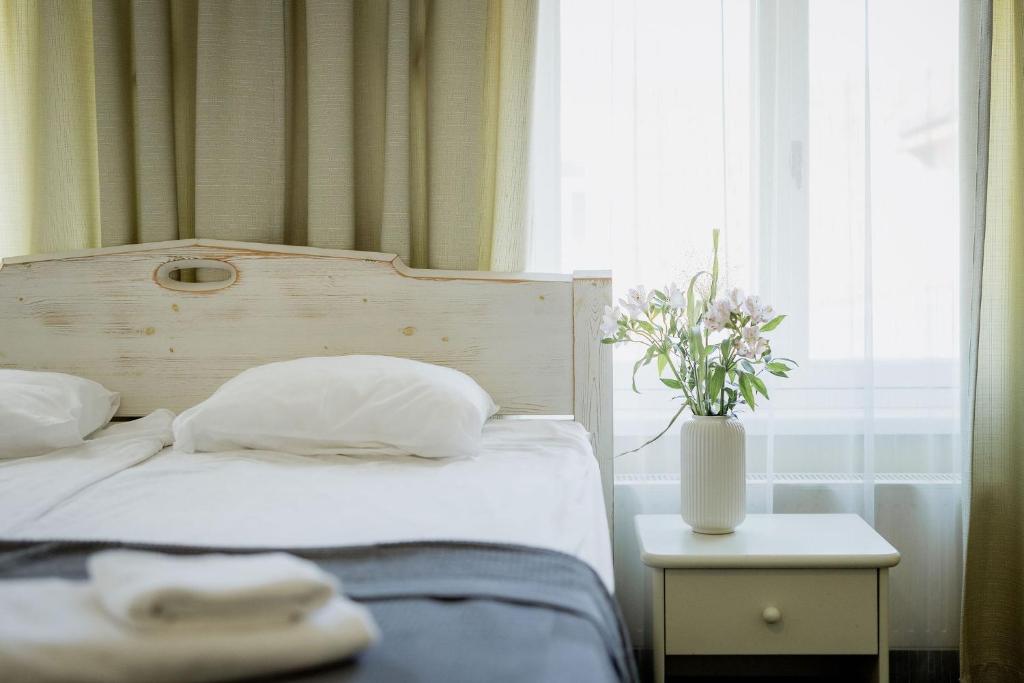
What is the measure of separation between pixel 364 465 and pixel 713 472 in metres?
0.72

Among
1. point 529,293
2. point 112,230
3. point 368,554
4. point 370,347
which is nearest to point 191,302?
point 112,230

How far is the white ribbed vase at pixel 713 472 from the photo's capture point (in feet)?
5.20

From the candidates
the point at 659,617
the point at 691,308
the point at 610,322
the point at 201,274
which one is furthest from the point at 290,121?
the point at 659,617

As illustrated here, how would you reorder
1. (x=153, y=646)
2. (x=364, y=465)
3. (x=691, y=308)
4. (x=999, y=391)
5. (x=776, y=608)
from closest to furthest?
(x=153, y=646) < (x=364, y=465) < (x=776, y=608) < (x=691, y=308) < (x=999, y=391)

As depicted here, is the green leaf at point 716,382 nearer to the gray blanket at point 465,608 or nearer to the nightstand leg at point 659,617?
the nightstand leg at point 659,617

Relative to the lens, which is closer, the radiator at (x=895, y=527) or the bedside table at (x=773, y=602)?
the bedside table at (x=773, y=602)

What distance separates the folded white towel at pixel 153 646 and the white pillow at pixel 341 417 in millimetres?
827

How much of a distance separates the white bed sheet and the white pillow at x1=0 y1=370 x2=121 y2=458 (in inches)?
2.2

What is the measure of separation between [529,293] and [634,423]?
17.3 inches

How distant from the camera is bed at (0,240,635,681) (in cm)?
71

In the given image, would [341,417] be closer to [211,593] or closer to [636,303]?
[636,303]

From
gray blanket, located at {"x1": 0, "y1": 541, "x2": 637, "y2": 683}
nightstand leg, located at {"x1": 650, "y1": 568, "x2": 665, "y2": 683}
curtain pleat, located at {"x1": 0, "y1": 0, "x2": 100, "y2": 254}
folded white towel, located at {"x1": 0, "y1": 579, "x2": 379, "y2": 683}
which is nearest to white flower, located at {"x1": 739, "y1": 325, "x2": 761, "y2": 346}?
nightstand leg, located at {"x1": 650, "y1": 568, "x2": 665, "y2": 683}

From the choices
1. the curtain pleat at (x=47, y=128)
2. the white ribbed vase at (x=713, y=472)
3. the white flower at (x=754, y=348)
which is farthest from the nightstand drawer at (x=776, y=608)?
the curtain pleat at (x=47, y=128)

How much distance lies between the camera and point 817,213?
6.30ft
